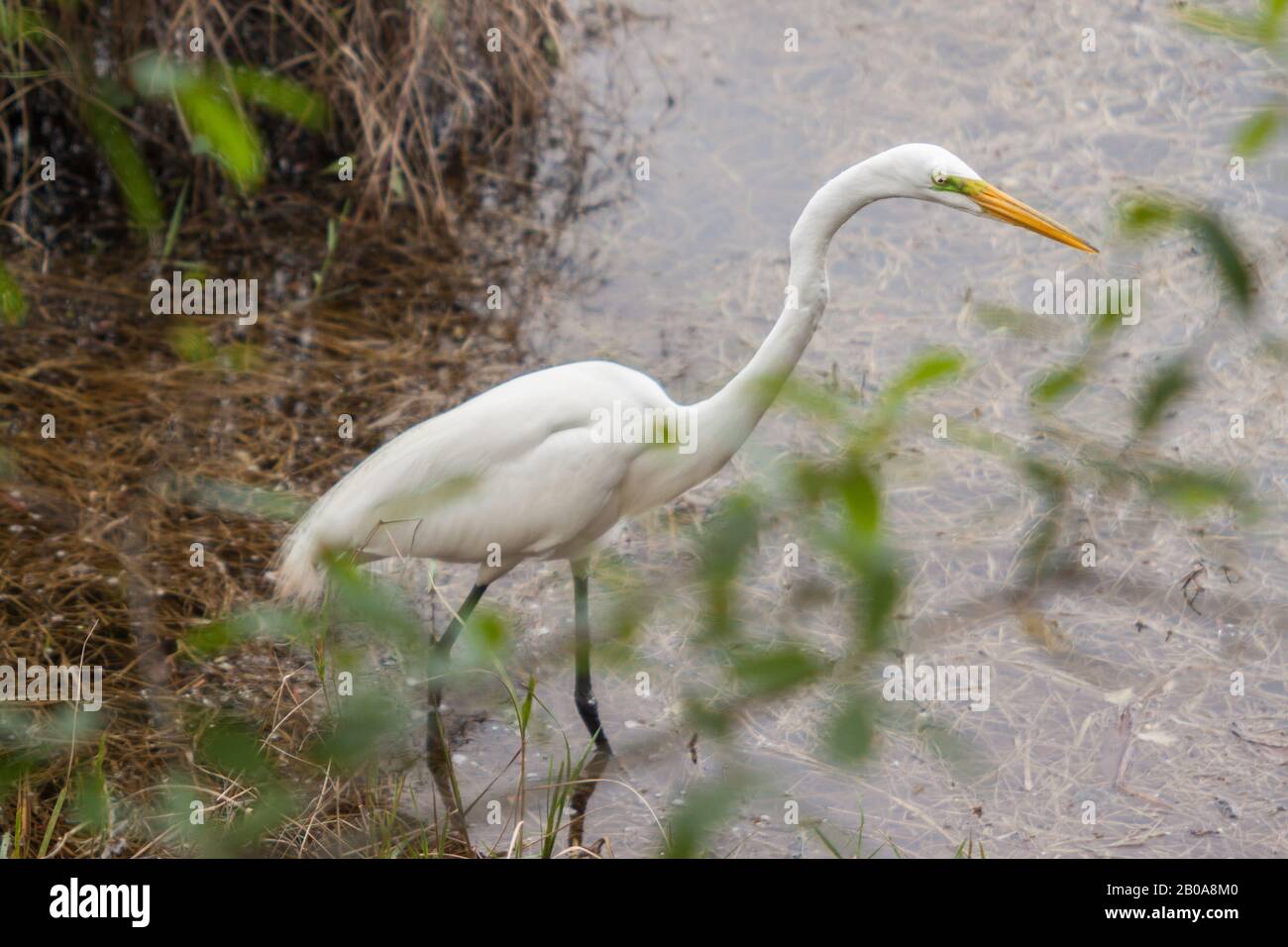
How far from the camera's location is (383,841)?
9.15 feet

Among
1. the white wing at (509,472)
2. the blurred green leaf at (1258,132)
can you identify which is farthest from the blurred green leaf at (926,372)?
the white wing at (509,472)

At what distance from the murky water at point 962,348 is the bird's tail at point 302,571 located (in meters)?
0.61

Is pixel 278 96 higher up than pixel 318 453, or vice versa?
pixel 278 96

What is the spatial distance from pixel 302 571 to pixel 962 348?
2.29 metres

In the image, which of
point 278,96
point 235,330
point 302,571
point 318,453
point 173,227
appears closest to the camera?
point 278,96

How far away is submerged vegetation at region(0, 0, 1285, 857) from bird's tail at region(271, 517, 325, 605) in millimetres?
97

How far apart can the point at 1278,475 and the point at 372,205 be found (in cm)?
331

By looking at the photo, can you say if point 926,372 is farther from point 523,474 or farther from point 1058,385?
point 523,474

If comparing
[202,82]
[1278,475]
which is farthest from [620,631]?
[1278,475]

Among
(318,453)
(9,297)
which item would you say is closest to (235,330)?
(318,453)

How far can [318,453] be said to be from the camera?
4637 millimetres

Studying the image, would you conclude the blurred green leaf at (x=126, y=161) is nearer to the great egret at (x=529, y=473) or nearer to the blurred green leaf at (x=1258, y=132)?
the blurred green leaf at (x=1258, y=132)

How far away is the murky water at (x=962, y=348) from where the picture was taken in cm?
355

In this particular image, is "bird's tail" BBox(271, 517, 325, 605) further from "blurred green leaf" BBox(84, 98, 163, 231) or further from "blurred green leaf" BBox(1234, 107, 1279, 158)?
"blurred green leaf" BBox(1234, 107, 1279, 158)
